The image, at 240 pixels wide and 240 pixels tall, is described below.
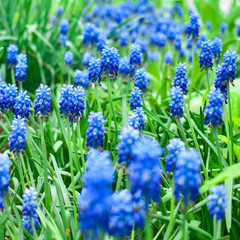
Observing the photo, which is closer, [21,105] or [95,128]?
[95,128]

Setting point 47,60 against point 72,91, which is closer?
point 72,91

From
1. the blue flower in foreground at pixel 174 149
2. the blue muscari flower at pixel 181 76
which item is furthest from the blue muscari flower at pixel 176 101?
the blue flower in foreground at pixel 174 149

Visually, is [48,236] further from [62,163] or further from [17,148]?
[62,163]

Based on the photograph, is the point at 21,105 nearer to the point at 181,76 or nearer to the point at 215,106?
the point at 181,76

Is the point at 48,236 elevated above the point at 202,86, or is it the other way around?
the point at 202,86

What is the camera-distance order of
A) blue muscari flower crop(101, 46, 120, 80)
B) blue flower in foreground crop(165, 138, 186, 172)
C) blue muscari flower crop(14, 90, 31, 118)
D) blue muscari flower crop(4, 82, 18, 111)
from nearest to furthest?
blue flower in foreground crop(165, 138, 186, 172) < blue muscari flower crop(14, 90, 31, 118) < blue muscari flower crop(4, 82, 18, 111) < blue muscari flower crop(101, 46, 120, 80)

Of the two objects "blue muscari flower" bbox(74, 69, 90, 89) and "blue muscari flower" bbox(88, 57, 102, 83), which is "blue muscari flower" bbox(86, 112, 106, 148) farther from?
"blue muscari flower" bbox(74, 69, 90, 89)

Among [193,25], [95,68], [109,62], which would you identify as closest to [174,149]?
[109,62]

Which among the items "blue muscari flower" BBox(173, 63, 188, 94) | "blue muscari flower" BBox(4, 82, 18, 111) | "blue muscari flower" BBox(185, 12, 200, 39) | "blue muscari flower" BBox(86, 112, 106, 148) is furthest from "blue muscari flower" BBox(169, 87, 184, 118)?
"blue muscari flower" BBox(185, 12, 200, 39)

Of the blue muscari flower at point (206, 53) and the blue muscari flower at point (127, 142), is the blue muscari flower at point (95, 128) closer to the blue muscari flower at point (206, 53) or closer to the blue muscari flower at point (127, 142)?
the blue muscari flower at point (127, 142)

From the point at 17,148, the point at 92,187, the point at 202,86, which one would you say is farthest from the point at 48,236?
the point at 202,86

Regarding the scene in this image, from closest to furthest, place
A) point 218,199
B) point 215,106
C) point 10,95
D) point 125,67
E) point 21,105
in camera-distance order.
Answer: point 218,199 < point 215,106 < point 21,105 < point 10,95 < point 125,67
